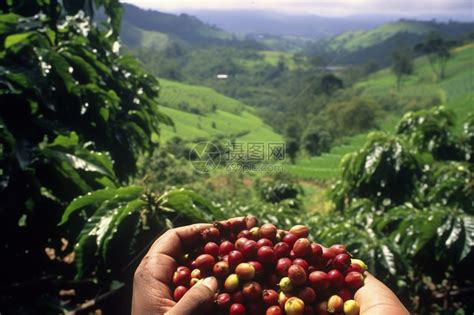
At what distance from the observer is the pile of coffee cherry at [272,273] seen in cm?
171

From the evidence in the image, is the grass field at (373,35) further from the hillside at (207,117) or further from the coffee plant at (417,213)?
the coffee plant at (417,213)

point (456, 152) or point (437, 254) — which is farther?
point (456, 152)

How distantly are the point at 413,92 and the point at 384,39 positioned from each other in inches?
3237

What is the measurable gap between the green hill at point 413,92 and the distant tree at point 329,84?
20.8ft

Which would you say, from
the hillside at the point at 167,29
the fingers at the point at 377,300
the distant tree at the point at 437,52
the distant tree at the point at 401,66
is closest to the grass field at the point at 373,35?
the hillside at the point at 167,29

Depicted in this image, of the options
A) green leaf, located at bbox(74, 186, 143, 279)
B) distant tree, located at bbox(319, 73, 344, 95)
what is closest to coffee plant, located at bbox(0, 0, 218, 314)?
green leaf, located at bbox(74, 186, 143, 279)

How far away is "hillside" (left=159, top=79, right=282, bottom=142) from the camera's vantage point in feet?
221

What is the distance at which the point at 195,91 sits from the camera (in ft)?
314

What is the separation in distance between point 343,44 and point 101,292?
171 meters

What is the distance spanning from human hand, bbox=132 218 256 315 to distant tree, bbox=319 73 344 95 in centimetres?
9827

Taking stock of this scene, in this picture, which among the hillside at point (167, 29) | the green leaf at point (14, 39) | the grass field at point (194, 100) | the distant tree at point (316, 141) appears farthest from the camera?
the hillside at point (167, 29)

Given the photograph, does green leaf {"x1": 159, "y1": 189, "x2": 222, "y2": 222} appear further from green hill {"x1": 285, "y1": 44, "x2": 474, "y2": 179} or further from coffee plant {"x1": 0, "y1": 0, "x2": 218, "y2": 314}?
green hill {"x1": 285, "y1": 44, "x2": 474, "y2": 179}

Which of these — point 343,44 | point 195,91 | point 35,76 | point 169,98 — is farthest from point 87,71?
point 343,44

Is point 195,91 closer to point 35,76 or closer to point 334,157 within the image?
point 334,157
